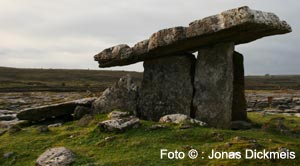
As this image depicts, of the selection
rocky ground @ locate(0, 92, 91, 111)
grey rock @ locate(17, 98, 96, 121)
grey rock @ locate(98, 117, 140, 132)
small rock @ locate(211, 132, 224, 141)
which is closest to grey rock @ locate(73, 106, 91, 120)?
grey rock @ locate(17, 98, 96, 121)

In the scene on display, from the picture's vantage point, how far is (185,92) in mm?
21844

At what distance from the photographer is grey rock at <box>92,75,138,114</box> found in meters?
22.6

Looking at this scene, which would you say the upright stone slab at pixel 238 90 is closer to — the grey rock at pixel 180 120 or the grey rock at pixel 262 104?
the grey rock at pixel 180 120

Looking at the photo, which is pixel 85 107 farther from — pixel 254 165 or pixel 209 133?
pixel 254 165

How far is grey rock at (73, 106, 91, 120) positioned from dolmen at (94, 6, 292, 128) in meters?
2.65

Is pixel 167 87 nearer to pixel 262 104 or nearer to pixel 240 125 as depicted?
pixel 240 125

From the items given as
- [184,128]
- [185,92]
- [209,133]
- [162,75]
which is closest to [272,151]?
[209,133]

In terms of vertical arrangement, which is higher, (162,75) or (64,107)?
(162,75)

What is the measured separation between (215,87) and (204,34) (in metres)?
3.15

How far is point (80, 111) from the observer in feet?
74.8

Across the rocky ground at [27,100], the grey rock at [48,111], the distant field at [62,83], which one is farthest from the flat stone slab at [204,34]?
the distant field at [62,83]

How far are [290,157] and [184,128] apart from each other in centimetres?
444

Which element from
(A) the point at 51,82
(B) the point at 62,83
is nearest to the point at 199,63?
Answer: (B) the point at 62,83

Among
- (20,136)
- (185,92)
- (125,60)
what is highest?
(125,60)
